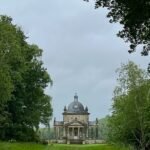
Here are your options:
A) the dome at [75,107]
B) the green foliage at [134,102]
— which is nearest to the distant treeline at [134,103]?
the green foliage at [134,102]

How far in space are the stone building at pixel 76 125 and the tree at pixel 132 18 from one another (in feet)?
502

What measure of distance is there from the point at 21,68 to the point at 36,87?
537 inches

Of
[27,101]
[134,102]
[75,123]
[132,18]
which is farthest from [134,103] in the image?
[75,123]

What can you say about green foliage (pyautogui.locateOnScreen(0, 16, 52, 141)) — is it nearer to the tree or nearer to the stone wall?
the tree

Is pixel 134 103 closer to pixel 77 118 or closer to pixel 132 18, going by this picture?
pixel 132 18

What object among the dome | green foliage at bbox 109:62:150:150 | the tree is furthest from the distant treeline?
the dome

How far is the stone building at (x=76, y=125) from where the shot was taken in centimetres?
17950

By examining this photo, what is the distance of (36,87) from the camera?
291 ft

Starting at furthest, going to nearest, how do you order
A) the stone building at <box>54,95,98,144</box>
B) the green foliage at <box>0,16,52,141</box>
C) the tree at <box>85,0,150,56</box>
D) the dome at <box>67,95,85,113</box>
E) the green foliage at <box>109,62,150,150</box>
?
the dome at <box>67,95,85,113</box>
the stone building at <box>54,95,98,144</box>
the green foliage at <box>0,16,52,141</box>
the green foliage at <box>109,62,150,150</box>
the tree at <box>85,0,150,56</box>

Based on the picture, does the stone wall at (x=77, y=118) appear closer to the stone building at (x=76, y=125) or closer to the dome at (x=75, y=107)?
the stone building at (x=76, y=125)

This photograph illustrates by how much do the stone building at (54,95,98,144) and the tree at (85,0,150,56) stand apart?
153m

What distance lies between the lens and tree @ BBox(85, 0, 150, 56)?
20.2 metres

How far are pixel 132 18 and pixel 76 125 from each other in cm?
16223

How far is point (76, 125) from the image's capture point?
18200 centimetres
